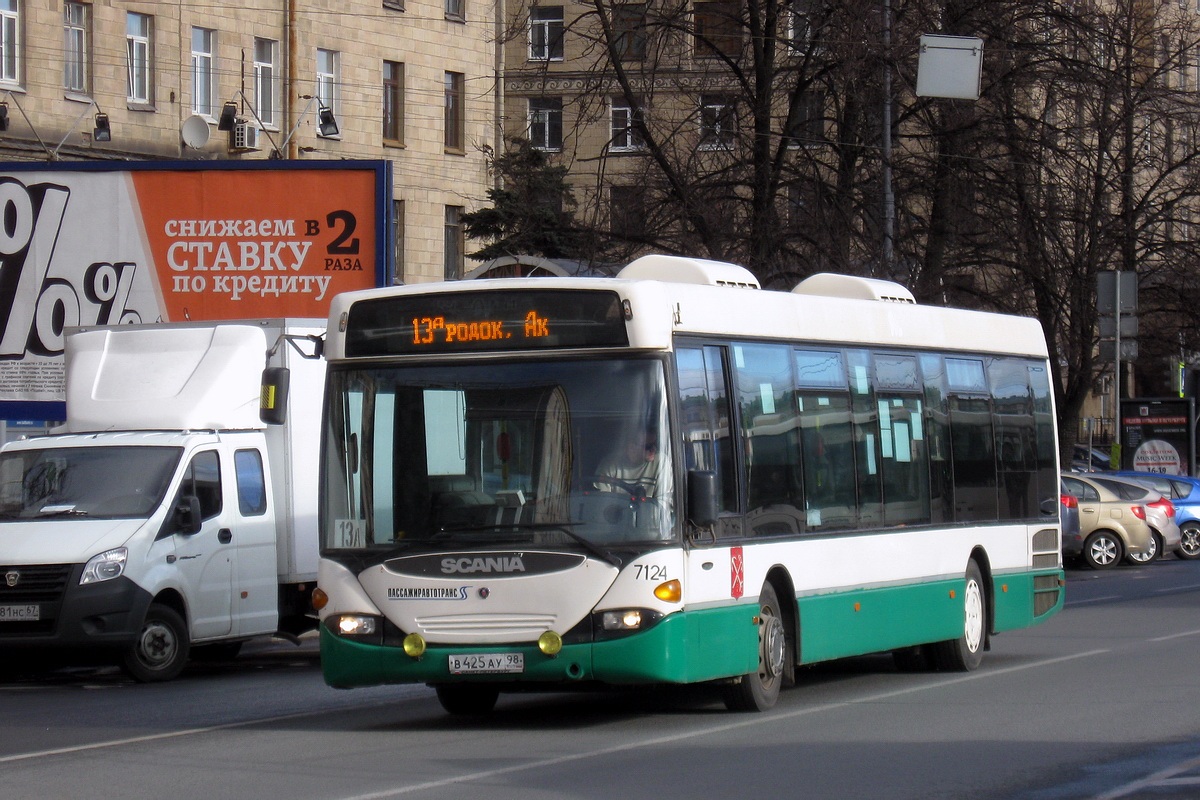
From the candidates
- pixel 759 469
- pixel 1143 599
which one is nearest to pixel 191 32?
pixel 1143 599

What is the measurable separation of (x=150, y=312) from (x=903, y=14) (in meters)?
10.2

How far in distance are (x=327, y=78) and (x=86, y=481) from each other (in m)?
33.1

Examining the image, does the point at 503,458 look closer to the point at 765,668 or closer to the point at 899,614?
the point at 765,668

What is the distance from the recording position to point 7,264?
22391mm

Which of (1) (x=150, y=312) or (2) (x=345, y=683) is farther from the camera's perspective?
(1) (x=150, y=312)

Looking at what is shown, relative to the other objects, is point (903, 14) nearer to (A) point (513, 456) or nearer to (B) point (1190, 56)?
(B) point (1190, 56)

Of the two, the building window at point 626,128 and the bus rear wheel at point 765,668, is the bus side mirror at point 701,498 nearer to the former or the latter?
the bus rear wheel at point 765,668

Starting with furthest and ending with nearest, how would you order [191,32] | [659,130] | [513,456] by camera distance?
[191,32]
[659,130]
[513,456]

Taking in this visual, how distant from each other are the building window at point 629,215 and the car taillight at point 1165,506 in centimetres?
1163

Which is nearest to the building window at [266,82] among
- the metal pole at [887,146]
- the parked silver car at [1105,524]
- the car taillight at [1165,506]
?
the parked silver car at [1105,524]

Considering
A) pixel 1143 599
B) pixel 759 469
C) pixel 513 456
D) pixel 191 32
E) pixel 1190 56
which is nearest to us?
pixel 513 456

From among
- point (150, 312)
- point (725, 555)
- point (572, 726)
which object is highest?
point (150, 312)

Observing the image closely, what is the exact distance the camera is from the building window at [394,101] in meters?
50.3

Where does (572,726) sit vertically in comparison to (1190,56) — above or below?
below
